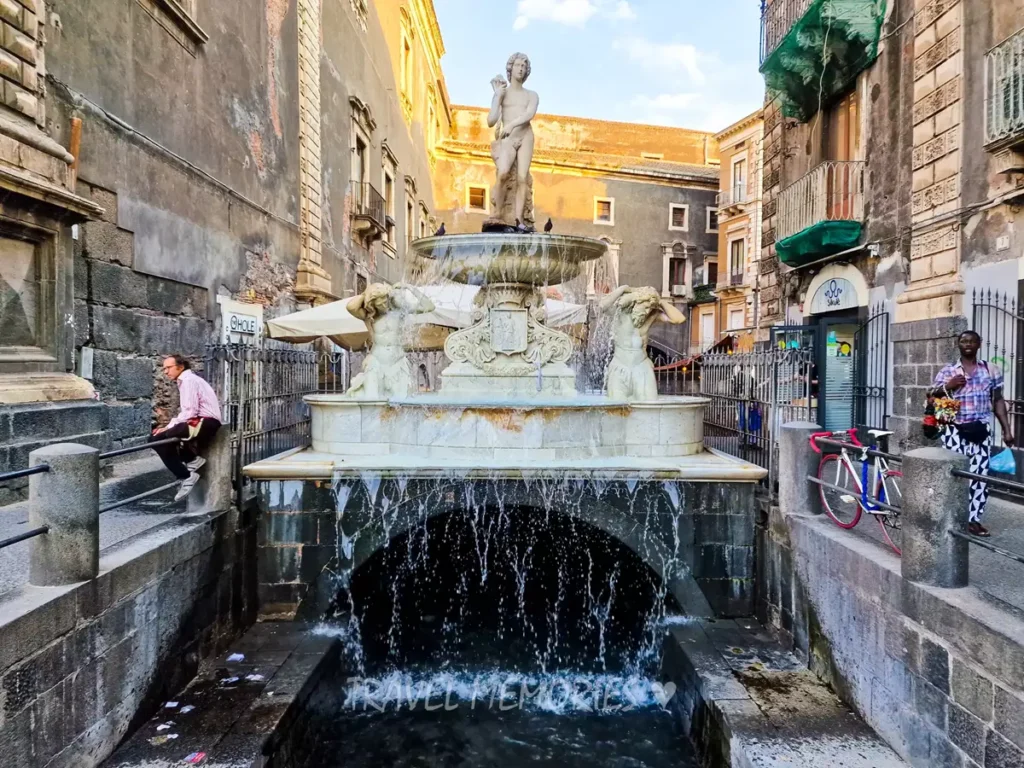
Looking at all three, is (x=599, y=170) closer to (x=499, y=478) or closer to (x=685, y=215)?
(x=685, y=215)

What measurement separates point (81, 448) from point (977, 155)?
31.3 ft

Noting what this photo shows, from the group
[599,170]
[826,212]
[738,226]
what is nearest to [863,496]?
[826,212]

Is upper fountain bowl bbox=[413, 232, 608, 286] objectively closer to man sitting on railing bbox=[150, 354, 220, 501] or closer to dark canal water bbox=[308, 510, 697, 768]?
dark canal water bbox=[308, 510, 697, 768]

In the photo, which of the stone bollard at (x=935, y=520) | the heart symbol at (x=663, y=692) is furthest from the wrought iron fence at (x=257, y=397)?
the stone bollard at (x=935, y=520)

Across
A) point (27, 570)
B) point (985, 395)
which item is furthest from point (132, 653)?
point (985, 395)

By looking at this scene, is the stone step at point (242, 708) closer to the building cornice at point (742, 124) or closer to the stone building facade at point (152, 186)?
the stone building facade at point (152, 186)

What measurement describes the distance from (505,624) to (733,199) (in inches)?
1201

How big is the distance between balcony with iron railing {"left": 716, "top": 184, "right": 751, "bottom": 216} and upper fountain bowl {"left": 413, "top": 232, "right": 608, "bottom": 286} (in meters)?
27.4

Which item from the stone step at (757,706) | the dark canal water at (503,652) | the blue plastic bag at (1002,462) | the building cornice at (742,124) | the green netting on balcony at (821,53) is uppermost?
the building cornice at (742,124)

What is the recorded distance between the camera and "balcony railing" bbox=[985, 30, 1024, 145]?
281 inches

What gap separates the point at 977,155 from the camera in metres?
8.07

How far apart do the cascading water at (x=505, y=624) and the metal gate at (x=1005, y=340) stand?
4.41m

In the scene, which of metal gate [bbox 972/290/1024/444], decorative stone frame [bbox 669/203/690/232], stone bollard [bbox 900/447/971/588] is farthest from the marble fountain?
decorative stone frame [bbox 669/203/690/232]

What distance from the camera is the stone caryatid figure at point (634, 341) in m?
7.01
